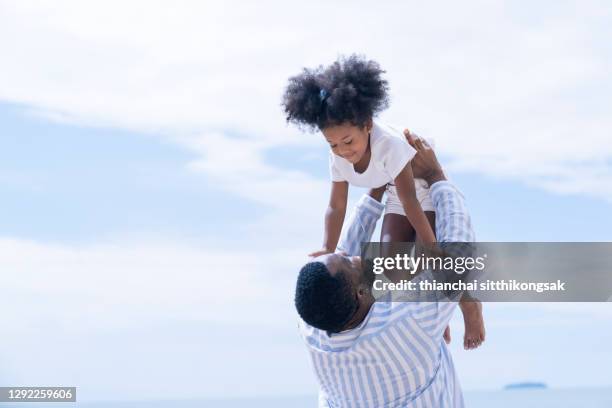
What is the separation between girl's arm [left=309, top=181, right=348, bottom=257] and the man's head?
1424mm

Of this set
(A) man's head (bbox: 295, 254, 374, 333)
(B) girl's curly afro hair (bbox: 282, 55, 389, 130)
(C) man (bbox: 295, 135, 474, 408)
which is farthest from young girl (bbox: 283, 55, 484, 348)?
(A) man's head (bbox: 295, 254, 374, 333)

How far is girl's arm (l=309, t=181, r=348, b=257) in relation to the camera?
17.4 feet

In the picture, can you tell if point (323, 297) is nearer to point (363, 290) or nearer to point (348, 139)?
point (363, 290)

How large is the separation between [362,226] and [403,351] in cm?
103

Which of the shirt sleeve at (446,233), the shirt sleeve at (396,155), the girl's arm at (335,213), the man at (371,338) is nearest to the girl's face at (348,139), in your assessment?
the shirt sleeve at (396,155)

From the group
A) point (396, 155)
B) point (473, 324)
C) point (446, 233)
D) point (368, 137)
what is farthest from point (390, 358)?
point (368, 137)

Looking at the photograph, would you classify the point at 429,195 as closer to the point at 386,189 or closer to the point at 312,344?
the point at 386,189

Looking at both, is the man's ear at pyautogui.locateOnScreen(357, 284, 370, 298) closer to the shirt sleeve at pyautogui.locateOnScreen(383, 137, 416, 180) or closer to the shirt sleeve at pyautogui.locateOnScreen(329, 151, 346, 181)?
the shirt sleeve at pyautogui.locateOnScreen(383, 137, 416, 180)

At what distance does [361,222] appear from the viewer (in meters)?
4.82

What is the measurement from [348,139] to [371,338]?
Result: 1358 millimetres

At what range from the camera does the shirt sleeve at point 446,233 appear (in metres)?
3.91

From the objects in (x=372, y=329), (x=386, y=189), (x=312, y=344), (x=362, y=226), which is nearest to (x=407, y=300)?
(x=372, y=329)

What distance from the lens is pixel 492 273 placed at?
15.4 feet

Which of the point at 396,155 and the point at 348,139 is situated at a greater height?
the point at 348,139
